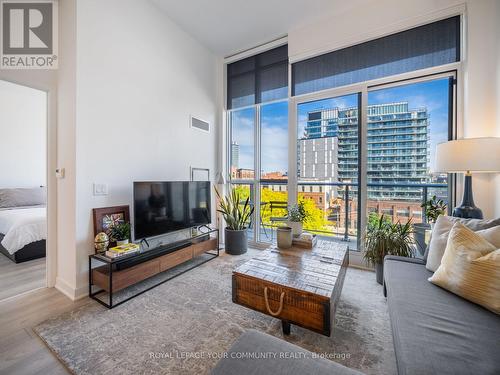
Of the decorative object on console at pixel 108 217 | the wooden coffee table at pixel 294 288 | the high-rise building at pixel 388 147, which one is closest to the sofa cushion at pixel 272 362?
the wooden coffee table at pixel 294 288

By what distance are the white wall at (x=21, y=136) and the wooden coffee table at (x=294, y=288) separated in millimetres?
5054

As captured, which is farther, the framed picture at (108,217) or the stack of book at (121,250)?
the framed picture at (108,217)

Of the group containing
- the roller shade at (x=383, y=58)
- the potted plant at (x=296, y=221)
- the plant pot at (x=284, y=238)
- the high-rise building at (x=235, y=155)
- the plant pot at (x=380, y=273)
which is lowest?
the plant pot at (x=380, y=273)

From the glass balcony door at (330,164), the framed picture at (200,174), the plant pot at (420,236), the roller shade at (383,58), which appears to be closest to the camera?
the plant pot at (420,236)

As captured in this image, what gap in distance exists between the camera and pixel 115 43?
97.6 inches

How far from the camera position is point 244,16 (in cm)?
306

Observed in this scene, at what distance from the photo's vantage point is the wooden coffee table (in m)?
1.42

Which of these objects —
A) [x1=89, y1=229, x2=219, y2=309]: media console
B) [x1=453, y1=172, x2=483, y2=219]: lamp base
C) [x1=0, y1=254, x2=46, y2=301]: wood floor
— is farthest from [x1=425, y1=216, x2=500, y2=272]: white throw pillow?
[x1=0, y1=254, x2=46, y2=301]: wood floor

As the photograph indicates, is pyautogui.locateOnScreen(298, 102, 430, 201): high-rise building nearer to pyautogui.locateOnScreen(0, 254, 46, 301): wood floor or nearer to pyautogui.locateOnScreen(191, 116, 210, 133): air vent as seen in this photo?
pyautogui.locateOnScreen(191, 116, 210, 133): air vent

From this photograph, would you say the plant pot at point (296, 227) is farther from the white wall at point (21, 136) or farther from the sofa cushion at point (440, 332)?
the white wall at point (21, 136)

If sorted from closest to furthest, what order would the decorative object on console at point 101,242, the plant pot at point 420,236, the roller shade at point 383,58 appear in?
the decorative object on console at point 101,242
the plant pot at point 420,236
the roller shade at point 383,58

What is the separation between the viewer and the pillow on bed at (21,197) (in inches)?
162

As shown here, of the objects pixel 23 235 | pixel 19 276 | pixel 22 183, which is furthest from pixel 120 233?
pixel 22 183

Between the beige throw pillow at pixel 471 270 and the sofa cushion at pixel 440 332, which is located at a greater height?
the beige throw pillow at pixel 471 270
